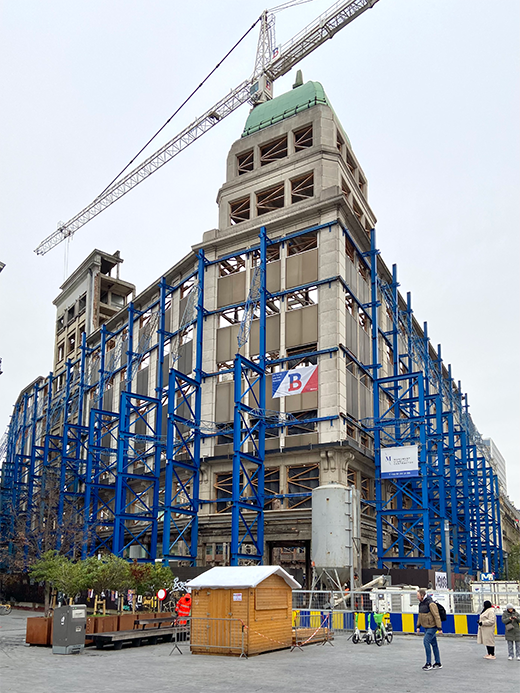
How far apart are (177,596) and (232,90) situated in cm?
7249

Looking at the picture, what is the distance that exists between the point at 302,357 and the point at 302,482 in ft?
27.5

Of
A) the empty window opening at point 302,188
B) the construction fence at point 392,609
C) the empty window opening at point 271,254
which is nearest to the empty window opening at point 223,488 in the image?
the empty window opening at point 271,254

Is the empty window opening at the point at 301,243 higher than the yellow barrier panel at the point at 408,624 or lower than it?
higher

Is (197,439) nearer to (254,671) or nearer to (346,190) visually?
(346,190)

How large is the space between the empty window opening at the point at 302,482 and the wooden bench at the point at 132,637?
22.1 meters

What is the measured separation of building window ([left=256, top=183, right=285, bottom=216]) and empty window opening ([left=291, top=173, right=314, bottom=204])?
1.04m

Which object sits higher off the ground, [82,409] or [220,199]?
[220,199]

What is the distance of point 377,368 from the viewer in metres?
51.8

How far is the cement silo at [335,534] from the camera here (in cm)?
3769

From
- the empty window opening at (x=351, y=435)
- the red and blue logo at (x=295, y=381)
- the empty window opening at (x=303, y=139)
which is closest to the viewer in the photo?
the red and blue logo at (x=295, y=381)

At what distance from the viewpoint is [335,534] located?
38.3 m

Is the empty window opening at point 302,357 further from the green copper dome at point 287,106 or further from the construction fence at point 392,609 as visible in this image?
the green copper dome at point 287,106

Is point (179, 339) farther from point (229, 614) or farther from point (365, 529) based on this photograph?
point (229, 614)

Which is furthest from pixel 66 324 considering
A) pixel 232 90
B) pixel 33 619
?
pixel 33 619
